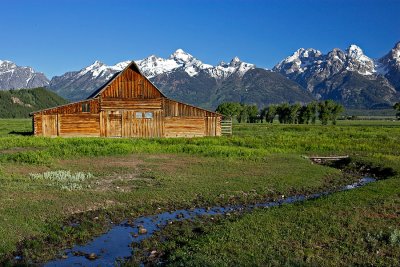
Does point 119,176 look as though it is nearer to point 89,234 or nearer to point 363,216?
point 89,234

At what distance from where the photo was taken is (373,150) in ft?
146

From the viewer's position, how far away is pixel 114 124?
2291 inches

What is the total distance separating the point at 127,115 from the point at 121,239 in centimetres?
4458

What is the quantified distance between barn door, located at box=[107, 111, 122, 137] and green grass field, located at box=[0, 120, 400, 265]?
784 inches

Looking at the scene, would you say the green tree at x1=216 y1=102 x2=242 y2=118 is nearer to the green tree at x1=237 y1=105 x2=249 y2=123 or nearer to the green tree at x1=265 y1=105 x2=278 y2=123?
the green tree at x1=237 y1=105 x2=249 y2=123

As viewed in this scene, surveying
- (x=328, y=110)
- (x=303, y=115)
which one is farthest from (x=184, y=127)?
(x=328, y=110)

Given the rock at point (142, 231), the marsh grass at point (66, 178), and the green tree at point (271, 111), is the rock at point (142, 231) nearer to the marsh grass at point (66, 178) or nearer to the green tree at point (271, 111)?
the marsh grass at point (66, 178)

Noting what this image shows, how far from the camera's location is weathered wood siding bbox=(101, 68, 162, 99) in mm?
58250

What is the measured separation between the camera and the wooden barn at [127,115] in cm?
5653

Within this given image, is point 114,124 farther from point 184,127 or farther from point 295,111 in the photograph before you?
point 295,111

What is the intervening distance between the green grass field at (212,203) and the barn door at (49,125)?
68.0ft

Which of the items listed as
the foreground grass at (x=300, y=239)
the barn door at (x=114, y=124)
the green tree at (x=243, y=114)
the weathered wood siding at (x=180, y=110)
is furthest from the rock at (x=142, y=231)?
the green tree at (x=243, y=114)

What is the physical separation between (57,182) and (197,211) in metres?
9.36

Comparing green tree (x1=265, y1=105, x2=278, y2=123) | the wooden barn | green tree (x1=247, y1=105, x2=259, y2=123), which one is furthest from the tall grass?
green tree (x1=247, y1=105, x2=259, y2=123)
